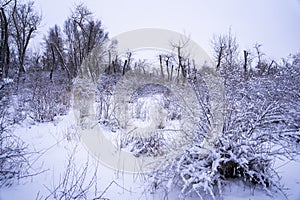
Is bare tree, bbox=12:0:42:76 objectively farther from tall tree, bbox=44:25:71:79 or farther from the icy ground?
the icy ground

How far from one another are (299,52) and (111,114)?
5931 mm

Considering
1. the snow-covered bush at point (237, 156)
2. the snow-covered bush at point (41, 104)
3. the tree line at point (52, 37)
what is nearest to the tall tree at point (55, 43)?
the tree line at point (52, 37)

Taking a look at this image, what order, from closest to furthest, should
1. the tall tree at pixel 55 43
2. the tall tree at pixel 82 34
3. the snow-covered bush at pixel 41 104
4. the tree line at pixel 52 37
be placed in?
the snow-covered bush at pixel 41 104
the tree line at pixel 52 37
the tall tree at pixel 82 34
the tall tree at pixel 55 43

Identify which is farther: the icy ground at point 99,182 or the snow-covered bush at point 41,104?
the snow-covered bush at point 41,104

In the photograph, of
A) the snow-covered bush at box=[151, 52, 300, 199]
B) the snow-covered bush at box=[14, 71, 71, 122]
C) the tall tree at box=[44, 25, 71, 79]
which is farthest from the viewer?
the tall tree at box=[44, 25, 71, 79]

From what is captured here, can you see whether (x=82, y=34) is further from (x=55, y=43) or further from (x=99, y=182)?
(x=99, y=182)

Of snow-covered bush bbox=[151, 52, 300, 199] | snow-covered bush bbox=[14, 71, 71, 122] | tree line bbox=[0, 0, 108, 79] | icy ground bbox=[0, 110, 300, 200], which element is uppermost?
tree line bbox=[0, 0, 108, 79]

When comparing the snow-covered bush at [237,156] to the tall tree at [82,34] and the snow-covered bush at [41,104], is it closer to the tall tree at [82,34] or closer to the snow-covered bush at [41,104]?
the snow-covered bush at [41,104]

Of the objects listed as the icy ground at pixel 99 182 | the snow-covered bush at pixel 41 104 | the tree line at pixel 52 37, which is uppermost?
the tree line at pixel 52 37

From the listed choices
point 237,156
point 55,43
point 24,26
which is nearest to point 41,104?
point 237,156

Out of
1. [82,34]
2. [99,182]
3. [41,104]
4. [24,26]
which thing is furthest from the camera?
[82,34]

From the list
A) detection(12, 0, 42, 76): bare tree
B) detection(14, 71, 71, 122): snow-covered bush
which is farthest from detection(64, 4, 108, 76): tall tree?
detection(14, 71, 71, 122): snow-covered bush

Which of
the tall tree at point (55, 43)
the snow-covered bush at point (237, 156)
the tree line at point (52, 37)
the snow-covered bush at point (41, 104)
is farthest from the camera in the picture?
the tall tree at point (55, 43)

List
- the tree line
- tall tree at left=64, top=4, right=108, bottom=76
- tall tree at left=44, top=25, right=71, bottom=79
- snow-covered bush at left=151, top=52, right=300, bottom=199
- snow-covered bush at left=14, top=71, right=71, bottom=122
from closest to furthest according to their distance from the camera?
snow-covered bush at left=151, top=52, right=300, bottom=199, snow-covered bush at left=14, top=71, right=71, bottom=122, the tree line, tall tree at left=64, top=4, right=108, bottom=76, tall tree at left=44, top=25, right=71, bottom=79
